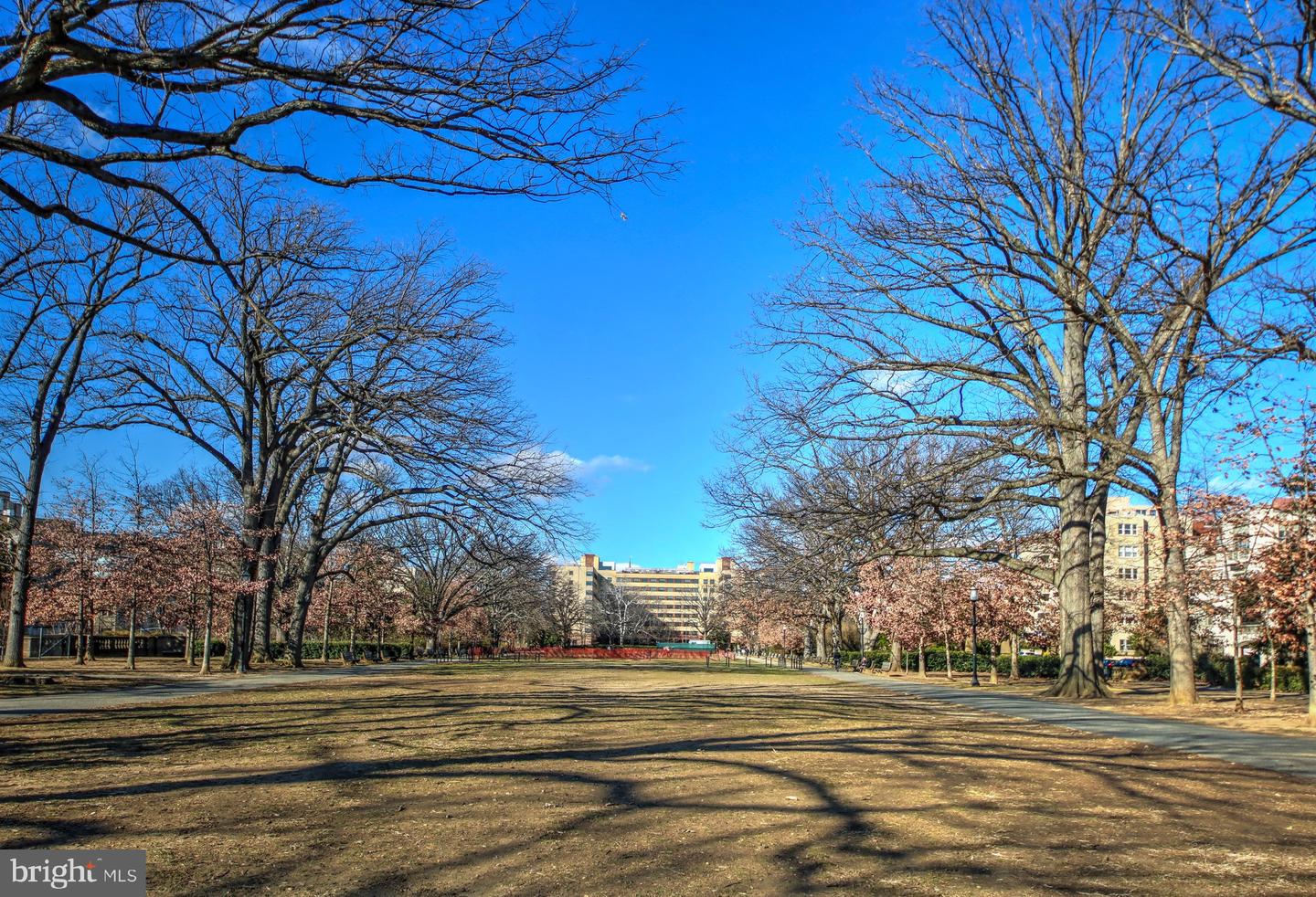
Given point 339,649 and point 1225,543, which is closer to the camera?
point 1225,543

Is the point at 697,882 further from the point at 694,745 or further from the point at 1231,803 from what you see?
the point at 694,745

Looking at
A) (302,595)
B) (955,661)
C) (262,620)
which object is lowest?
(955,661)

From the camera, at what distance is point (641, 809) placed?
635cm

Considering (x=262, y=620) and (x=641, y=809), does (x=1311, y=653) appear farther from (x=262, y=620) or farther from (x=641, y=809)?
(x=262, y=620)

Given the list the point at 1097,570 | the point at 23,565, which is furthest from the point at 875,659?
the point at 23,565

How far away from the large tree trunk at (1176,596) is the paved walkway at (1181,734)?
6.53 feet

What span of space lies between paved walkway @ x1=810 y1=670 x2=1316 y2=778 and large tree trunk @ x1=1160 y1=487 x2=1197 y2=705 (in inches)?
78.3

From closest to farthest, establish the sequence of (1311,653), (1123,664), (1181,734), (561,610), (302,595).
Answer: (1181,734)
(1311,653)
(302,595)
(1123,664)
(561,610)

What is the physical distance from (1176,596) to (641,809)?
15.5 meters

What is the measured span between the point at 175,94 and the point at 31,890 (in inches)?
223

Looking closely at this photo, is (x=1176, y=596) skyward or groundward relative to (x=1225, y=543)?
groundward

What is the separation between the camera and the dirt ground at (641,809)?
471 centimetres

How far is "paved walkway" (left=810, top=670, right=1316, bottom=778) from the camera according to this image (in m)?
9.81

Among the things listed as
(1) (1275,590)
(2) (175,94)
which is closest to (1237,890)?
(2) (175,94)
